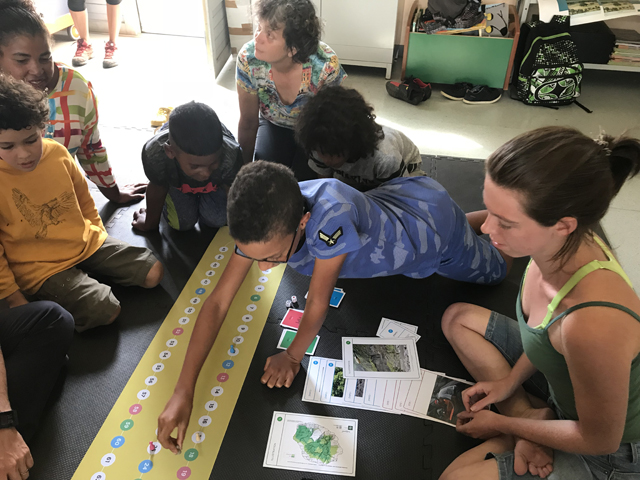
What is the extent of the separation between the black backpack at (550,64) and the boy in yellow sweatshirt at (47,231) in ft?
8.87

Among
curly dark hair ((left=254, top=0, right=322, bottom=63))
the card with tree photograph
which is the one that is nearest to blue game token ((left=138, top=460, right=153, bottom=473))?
the card with tree photograph

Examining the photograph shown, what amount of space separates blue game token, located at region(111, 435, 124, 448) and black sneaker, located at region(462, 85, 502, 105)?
9.58ft

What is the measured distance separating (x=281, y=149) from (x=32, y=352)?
1.32 meters

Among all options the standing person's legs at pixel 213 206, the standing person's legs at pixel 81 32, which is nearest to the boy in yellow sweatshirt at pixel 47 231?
the standing person's legs at pixel 213 206

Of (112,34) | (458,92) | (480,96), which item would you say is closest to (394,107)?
(458,92)

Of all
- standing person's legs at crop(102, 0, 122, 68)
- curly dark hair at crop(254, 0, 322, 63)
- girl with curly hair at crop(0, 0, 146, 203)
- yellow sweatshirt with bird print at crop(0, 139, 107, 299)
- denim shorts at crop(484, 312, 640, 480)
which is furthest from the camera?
standing person's legs at crop(102, 0, 122, 68)

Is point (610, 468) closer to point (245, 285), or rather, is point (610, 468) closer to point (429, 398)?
point (429, 398)

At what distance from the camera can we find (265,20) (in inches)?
76.0

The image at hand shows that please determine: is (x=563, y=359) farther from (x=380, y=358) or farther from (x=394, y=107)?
(x=394, y=107)

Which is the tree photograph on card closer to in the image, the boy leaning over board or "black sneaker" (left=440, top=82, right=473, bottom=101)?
the boy leaning over board

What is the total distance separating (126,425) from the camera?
146 cm

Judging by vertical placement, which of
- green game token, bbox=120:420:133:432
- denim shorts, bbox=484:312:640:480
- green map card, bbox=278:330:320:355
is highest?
denim shorts, bbox=484:312:640:480

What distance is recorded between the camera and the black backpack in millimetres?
3072

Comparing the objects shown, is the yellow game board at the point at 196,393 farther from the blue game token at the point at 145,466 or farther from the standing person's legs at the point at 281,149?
the standing person's legs at the point at 281,149
